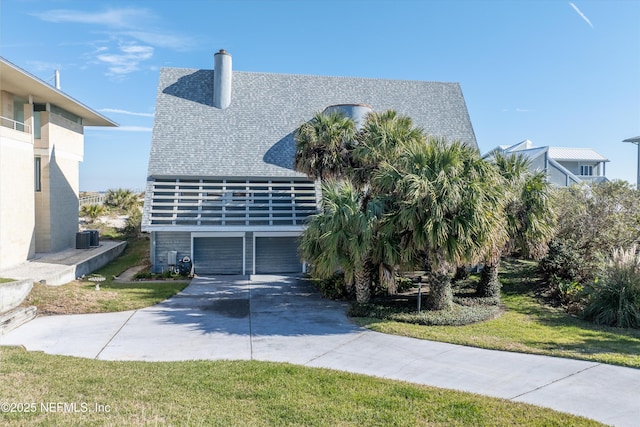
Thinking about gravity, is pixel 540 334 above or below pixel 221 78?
below

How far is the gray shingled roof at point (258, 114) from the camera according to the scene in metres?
20.6

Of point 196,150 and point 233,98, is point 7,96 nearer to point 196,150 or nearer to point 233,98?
point 196,150

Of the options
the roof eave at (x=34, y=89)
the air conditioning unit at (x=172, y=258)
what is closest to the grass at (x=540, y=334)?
the air conditioning unit at (x=172, y=258)

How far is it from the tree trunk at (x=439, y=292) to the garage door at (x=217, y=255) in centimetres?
995

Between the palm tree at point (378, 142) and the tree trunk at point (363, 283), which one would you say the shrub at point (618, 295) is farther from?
the palm tree at point (378, 142)

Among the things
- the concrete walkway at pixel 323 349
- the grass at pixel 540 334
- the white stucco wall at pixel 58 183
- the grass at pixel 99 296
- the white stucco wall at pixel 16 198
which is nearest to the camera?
the concrete walkway at pixel 323 349

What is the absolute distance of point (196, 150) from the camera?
68.1ft

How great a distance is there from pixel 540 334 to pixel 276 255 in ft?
39.8

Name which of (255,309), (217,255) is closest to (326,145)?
(255,309)

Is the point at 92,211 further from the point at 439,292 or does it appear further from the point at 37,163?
the point at 439,292

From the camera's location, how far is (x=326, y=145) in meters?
16.1

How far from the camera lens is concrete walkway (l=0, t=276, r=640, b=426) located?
23.5 ft

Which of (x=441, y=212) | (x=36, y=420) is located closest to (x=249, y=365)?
(x=36, y=420)

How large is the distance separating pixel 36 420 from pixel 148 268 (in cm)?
1443
